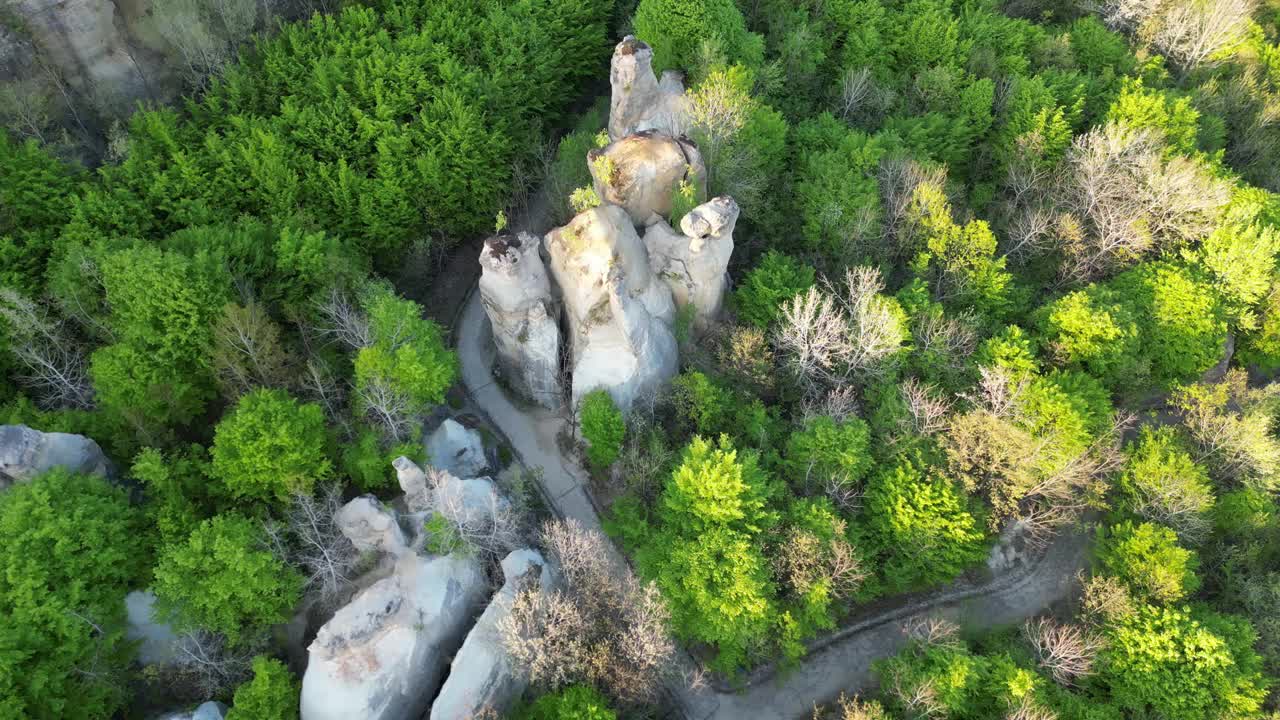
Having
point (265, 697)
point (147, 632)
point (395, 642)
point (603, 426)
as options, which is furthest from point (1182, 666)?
point (147, 632)

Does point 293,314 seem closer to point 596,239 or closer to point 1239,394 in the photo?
point 596,239

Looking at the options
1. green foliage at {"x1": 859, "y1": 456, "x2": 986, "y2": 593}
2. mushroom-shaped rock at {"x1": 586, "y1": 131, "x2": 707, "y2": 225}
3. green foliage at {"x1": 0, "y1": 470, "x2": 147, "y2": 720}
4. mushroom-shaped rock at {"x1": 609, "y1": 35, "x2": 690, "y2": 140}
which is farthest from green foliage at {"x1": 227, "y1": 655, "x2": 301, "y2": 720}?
mushroom-shaped rock at {"x1": 609, "y1": 35, "x2": 690, "y2": 140}

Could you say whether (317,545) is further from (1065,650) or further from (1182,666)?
(1182,666)

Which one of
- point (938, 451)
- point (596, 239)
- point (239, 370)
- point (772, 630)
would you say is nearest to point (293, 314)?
point (239, 370)

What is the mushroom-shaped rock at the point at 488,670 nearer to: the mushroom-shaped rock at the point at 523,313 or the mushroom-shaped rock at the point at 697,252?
the mushroom-shaped rock at the point at 523,313

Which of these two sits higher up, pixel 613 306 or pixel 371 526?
pixel 613 306

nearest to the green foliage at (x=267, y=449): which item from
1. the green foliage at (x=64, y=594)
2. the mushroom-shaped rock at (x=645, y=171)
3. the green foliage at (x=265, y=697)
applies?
the green foliage at (x=64, y=594)
